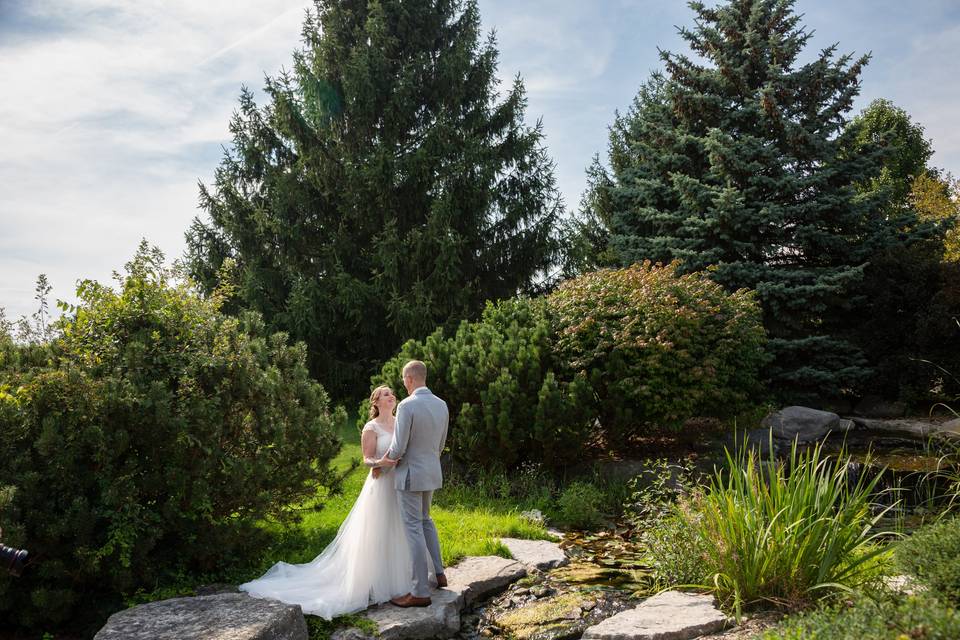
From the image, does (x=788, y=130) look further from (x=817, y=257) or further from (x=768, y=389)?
(x=768, y=389)

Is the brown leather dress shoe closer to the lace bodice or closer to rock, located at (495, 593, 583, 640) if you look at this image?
rock, located at (495, 593, 583, 640)

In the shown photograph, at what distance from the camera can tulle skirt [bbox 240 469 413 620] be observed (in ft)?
18.4

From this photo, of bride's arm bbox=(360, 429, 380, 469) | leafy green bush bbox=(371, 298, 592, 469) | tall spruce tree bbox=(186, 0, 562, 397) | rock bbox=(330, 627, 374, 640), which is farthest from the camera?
tall spruce tree bbox=(186, 0, 562, 397)

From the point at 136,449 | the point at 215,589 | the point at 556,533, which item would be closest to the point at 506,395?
the point at 556,533

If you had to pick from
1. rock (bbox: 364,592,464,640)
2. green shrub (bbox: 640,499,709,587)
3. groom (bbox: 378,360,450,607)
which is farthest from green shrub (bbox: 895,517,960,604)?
groom (bbox: 378,360,450,607)

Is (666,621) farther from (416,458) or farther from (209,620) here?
(209,620)

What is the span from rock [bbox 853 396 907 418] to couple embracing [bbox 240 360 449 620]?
13773 millimetres

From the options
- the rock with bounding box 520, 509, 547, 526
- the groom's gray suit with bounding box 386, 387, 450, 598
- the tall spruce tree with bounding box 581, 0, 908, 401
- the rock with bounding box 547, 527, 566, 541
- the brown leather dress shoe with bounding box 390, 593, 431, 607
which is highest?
the tall spruce tree with bounding box 581, 0, 908, 401

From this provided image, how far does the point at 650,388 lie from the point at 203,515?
6.25 metres

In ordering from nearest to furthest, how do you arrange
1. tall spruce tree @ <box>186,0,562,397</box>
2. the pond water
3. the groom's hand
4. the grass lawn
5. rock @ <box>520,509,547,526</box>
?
the pond water
the groom's hand
the grass lawn
rock @ <box>520,509,547,526</box>
tall spruce tree @ <box>186,0,562,397</box>

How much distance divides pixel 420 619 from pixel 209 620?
1.49 metres

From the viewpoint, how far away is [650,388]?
10039mm

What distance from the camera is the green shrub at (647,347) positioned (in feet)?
33.1

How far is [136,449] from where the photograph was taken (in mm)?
5891
